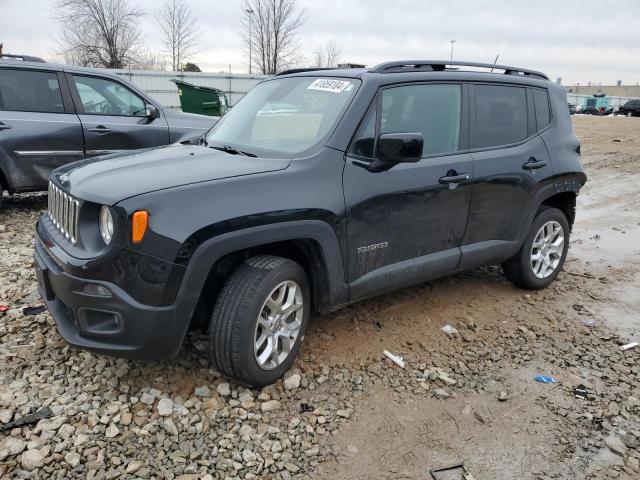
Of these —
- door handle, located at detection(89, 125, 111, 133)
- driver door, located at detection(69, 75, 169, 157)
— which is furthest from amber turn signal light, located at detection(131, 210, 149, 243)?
door handle, located at detection(89, 125, 111, 133)

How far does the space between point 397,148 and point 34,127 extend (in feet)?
16.3

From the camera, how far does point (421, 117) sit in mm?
3631

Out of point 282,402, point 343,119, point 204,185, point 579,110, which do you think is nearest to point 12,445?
point 282,402

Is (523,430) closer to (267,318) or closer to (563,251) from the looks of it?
(267,318)

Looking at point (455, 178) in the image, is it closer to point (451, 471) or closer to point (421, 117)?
point (421, 117)

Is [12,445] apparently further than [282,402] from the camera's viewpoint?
No

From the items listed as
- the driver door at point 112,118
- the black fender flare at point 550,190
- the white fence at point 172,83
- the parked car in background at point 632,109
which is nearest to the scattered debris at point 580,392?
the black fender flare at point 550,190

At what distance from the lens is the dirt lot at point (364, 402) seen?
8.41 ft

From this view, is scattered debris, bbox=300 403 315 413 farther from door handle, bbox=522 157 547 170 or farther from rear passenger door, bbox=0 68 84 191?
rear passenger door, bbox=0 68 84 191

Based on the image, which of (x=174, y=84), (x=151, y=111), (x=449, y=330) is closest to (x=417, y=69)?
(x=449, y=330)

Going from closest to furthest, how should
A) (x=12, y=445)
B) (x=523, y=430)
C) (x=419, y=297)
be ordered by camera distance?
(x=12, y=445)
(x=523, y=430)
(x=419, y=297)

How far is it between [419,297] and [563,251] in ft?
4.90

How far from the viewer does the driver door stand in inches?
259

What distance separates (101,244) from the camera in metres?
2.66
